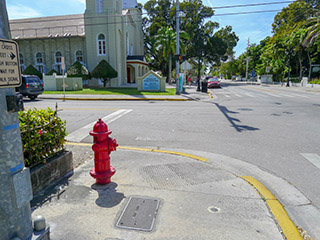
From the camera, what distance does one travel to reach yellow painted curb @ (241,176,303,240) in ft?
8.33

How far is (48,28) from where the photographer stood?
3141cm

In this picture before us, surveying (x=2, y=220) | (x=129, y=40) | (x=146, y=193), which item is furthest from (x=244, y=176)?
(x=129, y=40)

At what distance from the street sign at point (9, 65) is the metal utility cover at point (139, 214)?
1.86 meters

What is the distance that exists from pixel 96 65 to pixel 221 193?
28058mm

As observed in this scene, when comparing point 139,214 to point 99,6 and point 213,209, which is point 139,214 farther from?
point 99,6

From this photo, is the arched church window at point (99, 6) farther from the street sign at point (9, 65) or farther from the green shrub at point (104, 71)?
the street sign at point (9, 65)

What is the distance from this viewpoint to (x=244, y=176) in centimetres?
402

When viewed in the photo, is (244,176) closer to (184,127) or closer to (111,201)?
(111,201)

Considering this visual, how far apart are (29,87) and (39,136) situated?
46.2 feet

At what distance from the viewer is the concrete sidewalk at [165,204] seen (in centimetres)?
253

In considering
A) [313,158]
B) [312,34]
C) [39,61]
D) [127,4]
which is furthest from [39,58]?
[312,34]

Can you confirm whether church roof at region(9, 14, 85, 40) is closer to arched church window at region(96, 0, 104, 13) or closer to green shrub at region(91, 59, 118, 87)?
arched church window at region(96, 0, 104, 13)

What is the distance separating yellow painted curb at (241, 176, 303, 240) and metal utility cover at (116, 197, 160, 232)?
1.50 meters

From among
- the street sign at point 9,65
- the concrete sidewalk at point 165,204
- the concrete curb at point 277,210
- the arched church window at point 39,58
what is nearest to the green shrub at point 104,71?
the arched church window at point 39,58
